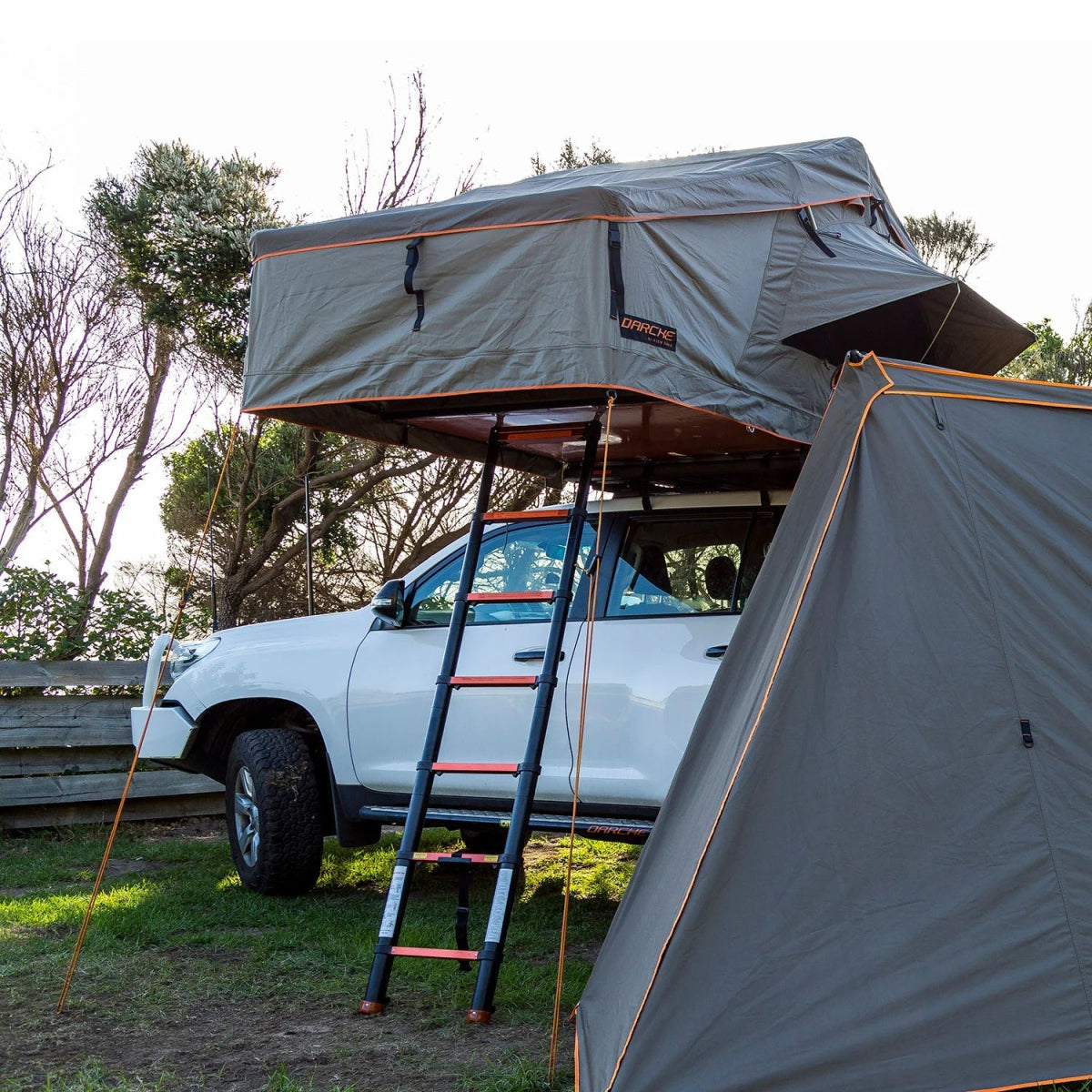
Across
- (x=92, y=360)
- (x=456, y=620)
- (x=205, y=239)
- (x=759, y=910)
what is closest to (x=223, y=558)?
(x=92, y=360)

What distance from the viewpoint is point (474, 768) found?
488 centimetres

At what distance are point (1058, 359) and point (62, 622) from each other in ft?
48.7

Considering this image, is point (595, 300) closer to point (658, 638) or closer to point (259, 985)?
point (658, 638)

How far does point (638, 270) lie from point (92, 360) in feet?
32.5

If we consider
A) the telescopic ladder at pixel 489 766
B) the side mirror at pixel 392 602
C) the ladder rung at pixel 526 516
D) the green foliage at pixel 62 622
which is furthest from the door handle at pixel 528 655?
the green foliage at pixel 62 622

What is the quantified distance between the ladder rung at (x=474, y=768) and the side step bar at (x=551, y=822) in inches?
11.1

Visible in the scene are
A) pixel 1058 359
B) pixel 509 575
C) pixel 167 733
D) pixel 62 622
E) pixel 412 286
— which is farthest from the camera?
pixel 1058 359

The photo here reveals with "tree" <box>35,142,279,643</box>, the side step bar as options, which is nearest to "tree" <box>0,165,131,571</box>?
"tree" <box>35,142,279,643</box>

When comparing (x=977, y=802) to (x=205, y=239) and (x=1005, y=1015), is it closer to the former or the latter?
(x=1005, y=1015)

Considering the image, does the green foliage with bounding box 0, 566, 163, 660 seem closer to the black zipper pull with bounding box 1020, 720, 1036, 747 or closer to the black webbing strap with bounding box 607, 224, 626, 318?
the black webbing strap with bounding box 607, 224, 626, 318

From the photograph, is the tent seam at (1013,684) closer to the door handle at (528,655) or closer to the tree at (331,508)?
the door handle at (528,655)

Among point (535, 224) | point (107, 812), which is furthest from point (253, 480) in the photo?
point (535, 224)

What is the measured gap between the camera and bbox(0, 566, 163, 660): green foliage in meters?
8.70

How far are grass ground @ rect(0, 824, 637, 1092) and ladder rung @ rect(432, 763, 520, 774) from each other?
815mm
